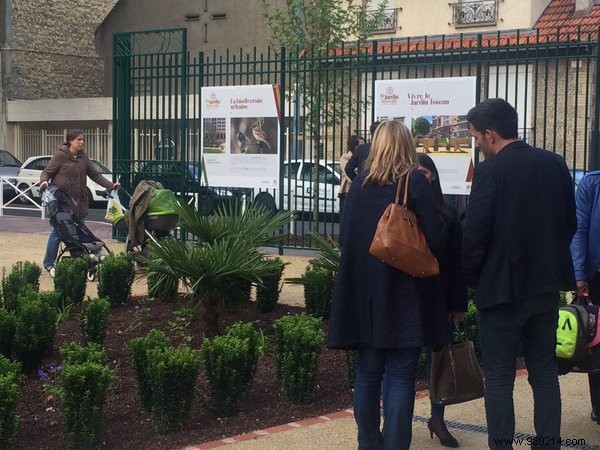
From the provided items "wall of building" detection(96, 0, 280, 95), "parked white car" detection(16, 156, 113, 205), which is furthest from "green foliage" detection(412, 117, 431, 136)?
"wall of building" detection(96, 0, 280, 95)

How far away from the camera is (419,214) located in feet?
15.3

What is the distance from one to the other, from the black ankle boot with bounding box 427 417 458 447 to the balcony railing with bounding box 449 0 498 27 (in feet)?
77.9

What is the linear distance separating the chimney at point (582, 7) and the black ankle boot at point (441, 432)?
23024 mm

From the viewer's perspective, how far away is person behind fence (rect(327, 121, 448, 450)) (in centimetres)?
466

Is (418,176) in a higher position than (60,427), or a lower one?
higher

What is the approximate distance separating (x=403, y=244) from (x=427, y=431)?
5.47 ft

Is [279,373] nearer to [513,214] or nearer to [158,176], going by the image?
[513,214]

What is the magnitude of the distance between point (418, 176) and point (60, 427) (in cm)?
273

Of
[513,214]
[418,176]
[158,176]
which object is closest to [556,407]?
[513,214]

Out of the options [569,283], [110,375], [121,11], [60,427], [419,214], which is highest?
[121,11]

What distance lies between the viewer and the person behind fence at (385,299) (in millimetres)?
4664

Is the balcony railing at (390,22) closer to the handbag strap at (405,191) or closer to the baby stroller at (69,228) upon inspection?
the baby stroller at (69,228)

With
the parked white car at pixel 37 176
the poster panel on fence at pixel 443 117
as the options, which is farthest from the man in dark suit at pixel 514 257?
the parked white car at pixel 37 176

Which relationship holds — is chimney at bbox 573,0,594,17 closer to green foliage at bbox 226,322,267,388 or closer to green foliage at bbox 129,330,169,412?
green foliage at bbox 226,322,267,388
